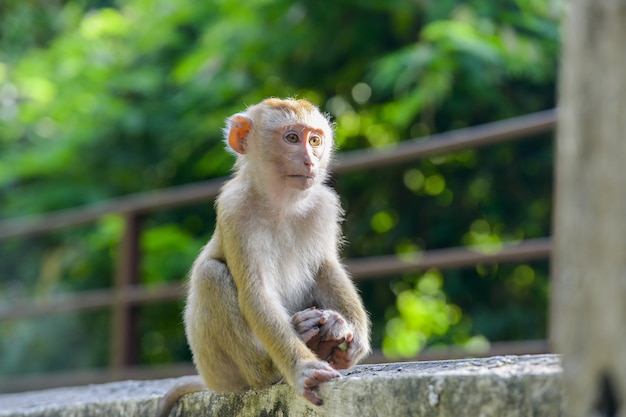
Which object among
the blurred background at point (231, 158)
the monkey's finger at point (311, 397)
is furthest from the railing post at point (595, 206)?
the blurred background at point (231, 158)

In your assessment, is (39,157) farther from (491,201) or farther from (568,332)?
(568,332)

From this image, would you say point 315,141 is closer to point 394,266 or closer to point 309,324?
point 309,324

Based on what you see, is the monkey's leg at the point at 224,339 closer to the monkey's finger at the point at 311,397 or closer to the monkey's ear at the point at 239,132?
the monkey's finger at the point at 311,397

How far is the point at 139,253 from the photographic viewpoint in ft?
26.1

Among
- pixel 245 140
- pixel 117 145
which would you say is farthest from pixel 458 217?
pixel 245 140

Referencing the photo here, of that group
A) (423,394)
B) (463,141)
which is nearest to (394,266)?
(463,141)

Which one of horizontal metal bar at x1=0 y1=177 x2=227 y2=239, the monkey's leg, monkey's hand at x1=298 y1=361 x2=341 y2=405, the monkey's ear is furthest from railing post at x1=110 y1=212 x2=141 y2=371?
monkey's hand at x1=298 y1=361 x2=341 y2=405

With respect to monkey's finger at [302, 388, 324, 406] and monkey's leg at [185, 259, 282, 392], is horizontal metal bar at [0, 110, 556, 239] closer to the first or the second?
monkey's leg at [185, 259, 282, 392]

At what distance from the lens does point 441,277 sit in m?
8.84

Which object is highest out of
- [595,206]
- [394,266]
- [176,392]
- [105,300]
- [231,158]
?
[595,206]

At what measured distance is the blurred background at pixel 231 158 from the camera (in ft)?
26.3

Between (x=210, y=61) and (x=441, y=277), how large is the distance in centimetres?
270

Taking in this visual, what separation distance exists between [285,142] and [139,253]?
13.0ft

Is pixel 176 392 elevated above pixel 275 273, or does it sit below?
below
